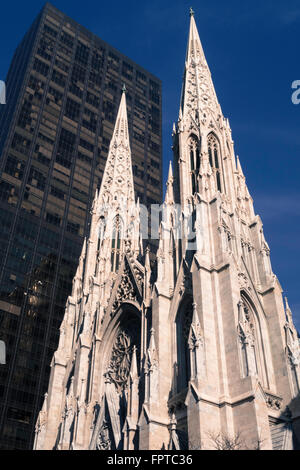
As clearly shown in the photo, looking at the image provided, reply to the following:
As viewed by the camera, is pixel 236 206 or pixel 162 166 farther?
pixel 162 166

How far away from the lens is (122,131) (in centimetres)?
5784

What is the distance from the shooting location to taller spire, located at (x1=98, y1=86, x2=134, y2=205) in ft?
164

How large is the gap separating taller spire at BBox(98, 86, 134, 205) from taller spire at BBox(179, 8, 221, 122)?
10.2 metres

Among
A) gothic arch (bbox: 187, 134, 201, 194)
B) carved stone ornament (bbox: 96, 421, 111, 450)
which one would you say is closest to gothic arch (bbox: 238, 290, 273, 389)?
carved stone ornament (bbox: 96, 421, 111, 450)

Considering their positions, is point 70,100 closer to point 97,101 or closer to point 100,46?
point 97,101

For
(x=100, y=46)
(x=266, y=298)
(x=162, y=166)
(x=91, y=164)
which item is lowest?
(x=266, y=298)

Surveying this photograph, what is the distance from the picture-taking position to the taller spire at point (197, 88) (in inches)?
1736

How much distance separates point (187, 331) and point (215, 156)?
1680 centimetres

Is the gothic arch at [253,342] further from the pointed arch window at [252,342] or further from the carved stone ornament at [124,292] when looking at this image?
the carved stone ornament at [124,292]

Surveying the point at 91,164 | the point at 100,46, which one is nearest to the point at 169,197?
the point at 91,164

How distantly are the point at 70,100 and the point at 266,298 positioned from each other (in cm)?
5226

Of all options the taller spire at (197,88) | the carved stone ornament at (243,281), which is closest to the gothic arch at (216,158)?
the taller spire at (197,88)

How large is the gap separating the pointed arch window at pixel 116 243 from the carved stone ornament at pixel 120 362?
8.55 metres

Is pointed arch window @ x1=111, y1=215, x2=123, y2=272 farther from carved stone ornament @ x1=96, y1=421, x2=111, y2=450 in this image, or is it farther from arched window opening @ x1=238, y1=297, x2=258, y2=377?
arched window opening @ x1=238, y1=297, x2=258, y2=377
